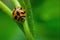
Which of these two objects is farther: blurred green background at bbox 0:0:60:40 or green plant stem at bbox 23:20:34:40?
blurred green background at bbox 0:0:60:40

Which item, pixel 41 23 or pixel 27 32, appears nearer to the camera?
pixel 27 32

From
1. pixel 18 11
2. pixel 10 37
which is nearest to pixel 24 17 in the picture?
pixel 18 11

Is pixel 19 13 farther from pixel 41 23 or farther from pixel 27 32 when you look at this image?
pixel 41 23

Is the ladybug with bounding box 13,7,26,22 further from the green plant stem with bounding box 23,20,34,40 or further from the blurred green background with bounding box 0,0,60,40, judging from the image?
the blurred green background with bounding box 0,0,60,40

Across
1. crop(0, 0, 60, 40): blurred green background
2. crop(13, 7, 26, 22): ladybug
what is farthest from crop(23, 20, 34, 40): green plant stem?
crop(0, 0, 60, 40): blurred green background

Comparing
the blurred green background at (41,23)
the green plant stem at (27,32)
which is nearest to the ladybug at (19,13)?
the green plant stem at (27,32)

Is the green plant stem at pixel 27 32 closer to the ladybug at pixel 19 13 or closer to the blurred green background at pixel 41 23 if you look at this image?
the ladybug at pixel 19 13

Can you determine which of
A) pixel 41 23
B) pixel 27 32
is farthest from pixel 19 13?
pixel 41 23

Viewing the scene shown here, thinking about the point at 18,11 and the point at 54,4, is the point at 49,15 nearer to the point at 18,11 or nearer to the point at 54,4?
the point at 54,4

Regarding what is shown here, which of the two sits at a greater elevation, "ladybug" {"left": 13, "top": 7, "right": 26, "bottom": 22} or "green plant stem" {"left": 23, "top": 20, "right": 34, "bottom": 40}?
"ladybug" {"left": 13, "top": 7, "right": 26, "bottom": 22}
